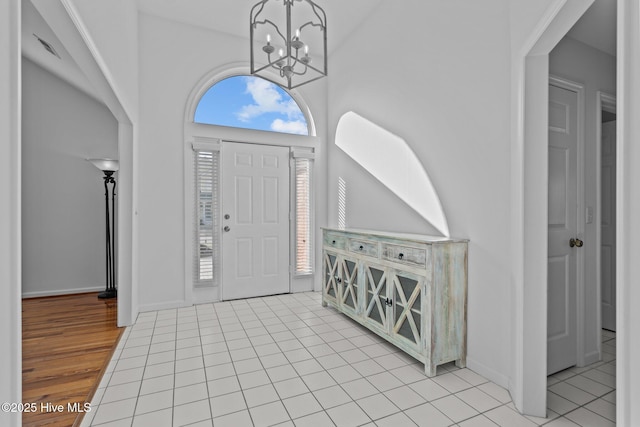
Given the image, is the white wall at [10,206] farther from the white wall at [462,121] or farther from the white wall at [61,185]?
the white wall at [61,185]

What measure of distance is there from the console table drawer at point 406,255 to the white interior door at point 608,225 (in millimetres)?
2165

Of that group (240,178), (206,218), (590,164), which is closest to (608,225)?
(590,164)

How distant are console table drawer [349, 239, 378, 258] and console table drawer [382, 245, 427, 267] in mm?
134

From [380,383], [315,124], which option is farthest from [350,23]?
[380,383]

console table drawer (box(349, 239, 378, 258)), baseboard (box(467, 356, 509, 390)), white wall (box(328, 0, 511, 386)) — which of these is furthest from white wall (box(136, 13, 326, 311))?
baseboard (box(467, 356, 509, 390))

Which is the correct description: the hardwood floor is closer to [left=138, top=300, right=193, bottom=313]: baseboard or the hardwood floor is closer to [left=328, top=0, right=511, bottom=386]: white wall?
[left=138, top=300, right=193, bottom=313]: baseboard

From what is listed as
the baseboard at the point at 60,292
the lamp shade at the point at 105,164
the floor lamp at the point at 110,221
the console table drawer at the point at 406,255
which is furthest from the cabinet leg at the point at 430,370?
the baseboard at the point at 60,292

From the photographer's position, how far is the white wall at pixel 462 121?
218cm

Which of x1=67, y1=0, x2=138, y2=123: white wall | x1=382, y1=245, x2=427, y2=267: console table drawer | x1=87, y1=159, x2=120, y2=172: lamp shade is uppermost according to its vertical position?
x1=67, y1=0, x2=138, y2=123: white wall

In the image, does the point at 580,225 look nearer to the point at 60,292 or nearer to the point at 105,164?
the point at 105,164

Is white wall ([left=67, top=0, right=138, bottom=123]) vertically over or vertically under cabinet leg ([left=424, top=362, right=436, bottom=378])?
over

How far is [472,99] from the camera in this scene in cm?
239

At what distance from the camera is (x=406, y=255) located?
8.26 feet

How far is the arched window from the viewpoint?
4125mm
